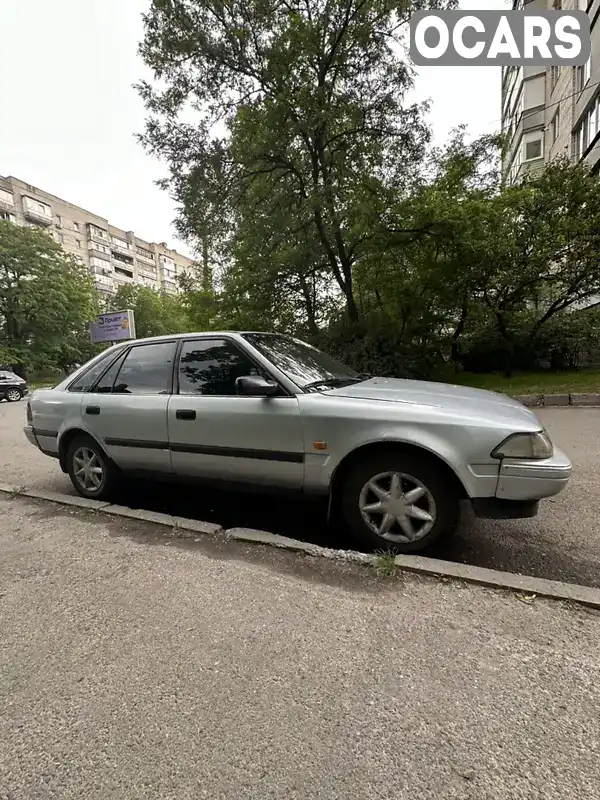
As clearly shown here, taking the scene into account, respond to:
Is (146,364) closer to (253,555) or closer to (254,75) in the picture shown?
(253,555)

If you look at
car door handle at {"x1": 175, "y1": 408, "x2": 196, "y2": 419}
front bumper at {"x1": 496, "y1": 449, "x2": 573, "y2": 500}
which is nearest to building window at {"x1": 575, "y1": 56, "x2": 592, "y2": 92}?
front bumper at {"x1": 496, "y1": 449, "x2": 573, "y2": 500}

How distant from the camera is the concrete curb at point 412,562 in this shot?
7.06ft

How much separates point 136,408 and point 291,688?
267 cm

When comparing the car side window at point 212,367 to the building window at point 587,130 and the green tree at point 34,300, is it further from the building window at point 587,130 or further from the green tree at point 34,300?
the green tree at point 34,300

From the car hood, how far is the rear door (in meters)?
1.58

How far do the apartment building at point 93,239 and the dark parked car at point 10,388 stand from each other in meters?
18.7

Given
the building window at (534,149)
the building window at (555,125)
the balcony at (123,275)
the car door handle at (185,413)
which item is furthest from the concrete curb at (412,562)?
the balcony at (123,275)

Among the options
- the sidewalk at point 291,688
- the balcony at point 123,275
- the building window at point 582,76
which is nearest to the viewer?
the sidewalk at point 291,688

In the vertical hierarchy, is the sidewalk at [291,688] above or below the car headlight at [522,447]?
below

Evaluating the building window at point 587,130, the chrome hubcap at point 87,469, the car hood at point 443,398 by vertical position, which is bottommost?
the chrome hubcap at point 87,469

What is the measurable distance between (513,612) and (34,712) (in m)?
2.17

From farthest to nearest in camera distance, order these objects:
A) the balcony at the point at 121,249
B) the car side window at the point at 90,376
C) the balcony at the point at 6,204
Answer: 1. the balcony at the point at 121,249
2. the balcony at the point at 6,204
3. the car side window at the point at 90,376

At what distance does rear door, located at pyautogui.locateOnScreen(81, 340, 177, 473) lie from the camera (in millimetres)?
3543

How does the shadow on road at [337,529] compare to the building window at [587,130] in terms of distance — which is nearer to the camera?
the shadow on road at [337,529]
